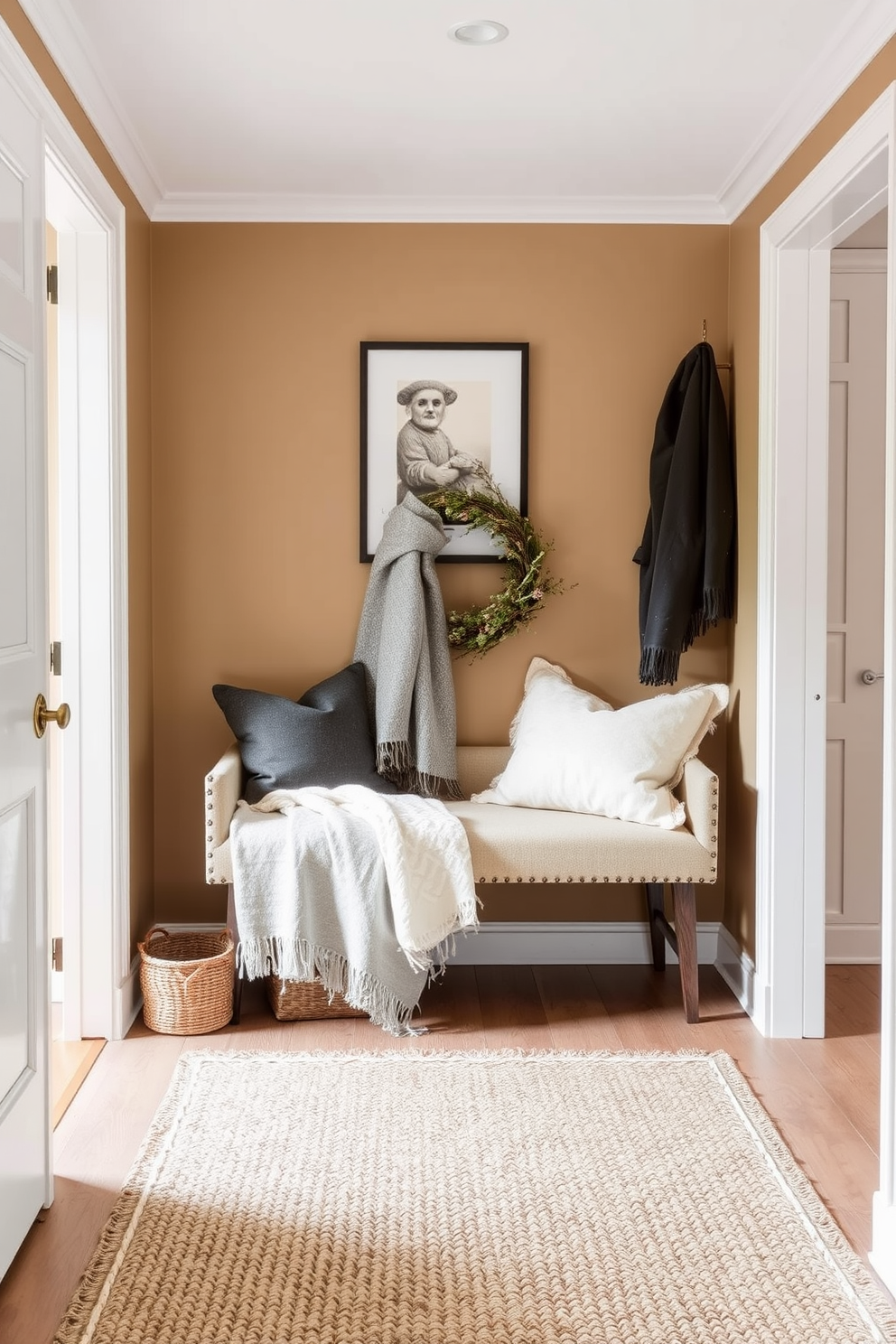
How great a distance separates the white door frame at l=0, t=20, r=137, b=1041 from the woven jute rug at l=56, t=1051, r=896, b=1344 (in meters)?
0.44

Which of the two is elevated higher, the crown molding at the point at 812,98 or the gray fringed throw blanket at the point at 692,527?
the crown molding at the point at 812,98

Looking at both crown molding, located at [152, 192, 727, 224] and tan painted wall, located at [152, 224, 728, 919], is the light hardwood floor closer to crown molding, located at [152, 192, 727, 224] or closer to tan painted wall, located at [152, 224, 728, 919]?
tan painted wall, located at [152, 224, 728, 919]

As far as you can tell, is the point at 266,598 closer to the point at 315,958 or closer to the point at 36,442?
the point at 315,958

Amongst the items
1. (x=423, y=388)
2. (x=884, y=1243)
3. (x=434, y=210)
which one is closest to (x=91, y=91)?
(x=434, y=210)

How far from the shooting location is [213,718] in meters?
3.58

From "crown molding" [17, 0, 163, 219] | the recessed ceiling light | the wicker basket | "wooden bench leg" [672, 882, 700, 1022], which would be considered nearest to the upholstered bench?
"wooden bench leg" [672, 882, 700, 1022]

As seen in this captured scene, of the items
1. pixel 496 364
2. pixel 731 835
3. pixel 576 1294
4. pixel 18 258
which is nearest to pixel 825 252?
pixel 496 364

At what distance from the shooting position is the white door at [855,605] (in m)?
3.59

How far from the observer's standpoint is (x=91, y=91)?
2.60 m

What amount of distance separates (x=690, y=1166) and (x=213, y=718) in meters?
1.99

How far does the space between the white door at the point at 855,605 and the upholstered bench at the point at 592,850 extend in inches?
32.4

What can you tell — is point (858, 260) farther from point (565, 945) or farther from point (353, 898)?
point (353, 898)

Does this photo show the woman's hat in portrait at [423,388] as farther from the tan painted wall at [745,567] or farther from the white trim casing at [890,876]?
the white trim casing at [890,876]

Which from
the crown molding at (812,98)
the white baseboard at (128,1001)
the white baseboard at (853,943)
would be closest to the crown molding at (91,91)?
the crown molding at (812,98)
